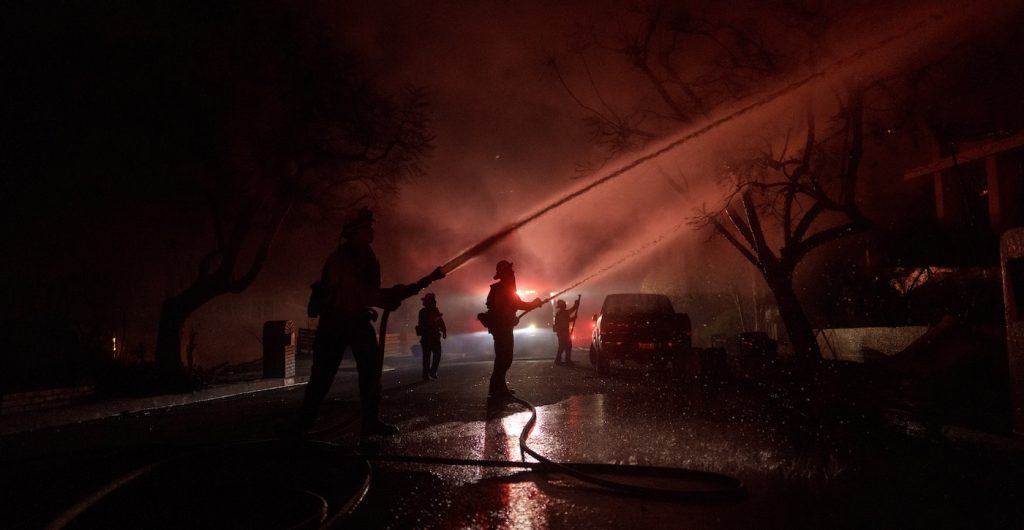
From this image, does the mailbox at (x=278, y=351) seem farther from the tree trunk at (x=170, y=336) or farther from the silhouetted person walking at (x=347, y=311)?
the silhouetted person walking at (x=347, y=311)

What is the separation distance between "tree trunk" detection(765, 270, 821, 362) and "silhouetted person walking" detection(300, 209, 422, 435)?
1070 centimetres

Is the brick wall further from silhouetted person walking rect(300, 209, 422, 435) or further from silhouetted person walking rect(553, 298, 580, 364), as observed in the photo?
silhouetted person walking rect(553, 298, 580, 364)

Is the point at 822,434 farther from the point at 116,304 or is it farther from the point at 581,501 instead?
the point at 116,304

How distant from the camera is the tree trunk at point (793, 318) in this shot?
1369 cm

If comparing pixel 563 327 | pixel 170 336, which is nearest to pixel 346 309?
pixel 170 336

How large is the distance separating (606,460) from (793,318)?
10709 millimetres

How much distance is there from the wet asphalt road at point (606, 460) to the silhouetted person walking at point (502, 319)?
0.45m

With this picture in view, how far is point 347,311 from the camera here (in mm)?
5570

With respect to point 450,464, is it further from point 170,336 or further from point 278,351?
point 278,351

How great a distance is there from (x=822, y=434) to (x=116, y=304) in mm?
17661

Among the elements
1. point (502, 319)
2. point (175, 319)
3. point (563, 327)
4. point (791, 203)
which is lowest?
point (563, 327)

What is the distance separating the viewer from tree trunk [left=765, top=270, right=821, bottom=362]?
13688 mm

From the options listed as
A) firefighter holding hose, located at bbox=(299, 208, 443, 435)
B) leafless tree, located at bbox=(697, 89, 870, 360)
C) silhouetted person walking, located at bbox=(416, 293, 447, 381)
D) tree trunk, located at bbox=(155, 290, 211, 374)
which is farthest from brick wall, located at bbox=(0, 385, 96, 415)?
leafless tree, located at bbox=(697, 89, 870, 360)

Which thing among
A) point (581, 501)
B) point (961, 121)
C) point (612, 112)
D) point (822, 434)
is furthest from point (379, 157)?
point (961, 121)
